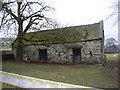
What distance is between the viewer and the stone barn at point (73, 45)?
14.7 metres

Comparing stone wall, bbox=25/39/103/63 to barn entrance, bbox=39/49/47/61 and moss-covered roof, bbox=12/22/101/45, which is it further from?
moss-covered roof, bbox=12/22/101/45

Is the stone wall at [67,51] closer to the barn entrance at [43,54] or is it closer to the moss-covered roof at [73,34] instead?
the barn entrance at [43,54]

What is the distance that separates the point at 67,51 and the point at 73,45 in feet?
3.64

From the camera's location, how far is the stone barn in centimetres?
1473

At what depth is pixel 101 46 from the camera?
1463 cm

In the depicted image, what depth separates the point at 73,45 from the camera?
1580 cm

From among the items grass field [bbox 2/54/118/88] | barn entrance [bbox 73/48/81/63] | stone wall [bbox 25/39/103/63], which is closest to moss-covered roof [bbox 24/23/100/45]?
stone wall [bbox 25/39/103/63]

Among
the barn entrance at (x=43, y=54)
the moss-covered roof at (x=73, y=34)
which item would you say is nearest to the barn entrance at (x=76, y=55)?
the moss-covered roof at (x=73, y=34)

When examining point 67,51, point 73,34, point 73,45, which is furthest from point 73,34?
point 67,51

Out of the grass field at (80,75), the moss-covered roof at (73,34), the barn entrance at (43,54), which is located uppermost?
the moss-covered roof at (73,34)

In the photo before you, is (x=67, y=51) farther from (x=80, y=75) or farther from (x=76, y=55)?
(x=80, y=75)

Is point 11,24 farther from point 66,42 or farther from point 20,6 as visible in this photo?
point 66,42

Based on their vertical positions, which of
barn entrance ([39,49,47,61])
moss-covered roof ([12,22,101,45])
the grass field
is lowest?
the grass field

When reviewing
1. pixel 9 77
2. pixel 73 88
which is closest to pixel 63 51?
pixel 9 77
